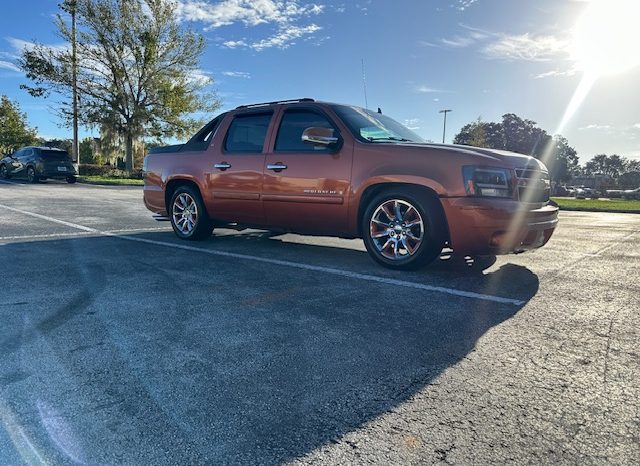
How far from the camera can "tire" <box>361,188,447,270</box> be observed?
461cm

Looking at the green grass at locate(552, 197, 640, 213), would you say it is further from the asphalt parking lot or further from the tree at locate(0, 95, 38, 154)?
the tree at locate(0, 95, 38, 154)

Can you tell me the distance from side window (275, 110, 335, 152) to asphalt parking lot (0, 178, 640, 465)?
1.46 metres

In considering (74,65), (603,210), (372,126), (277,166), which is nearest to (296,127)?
(277,166)

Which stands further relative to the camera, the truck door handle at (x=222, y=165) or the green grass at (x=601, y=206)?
the green grass at (x=601, y=206)

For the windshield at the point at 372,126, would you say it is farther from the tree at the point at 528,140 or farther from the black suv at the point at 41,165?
the tree at the point at 528,140

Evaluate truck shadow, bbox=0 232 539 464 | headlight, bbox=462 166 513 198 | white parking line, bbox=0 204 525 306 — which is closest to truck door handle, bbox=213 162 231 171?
white parking line, bbox=0 204 525 306

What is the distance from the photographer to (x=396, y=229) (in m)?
4.86

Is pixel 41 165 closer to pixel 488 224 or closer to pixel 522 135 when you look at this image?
pixel 488 224

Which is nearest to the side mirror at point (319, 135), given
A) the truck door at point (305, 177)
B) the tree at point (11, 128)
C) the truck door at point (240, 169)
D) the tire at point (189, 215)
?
the truck door at point (305, 177)

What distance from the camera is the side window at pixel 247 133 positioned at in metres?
5.97

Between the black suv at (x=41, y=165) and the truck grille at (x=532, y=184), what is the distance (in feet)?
71.2

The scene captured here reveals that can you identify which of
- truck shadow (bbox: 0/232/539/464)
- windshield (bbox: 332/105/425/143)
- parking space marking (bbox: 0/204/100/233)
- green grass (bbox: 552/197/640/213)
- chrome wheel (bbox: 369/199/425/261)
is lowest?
truck shadow (bbox: 0/232/539/464)

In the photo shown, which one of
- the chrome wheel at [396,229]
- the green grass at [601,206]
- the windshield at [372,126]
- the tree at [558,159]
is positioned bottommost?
the green grass at [601,206]

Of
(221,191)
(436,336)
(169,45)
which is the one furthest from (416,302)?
Answer: (169,45)
